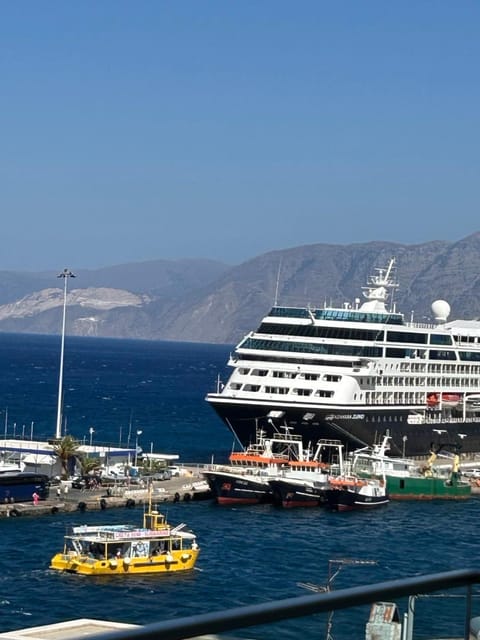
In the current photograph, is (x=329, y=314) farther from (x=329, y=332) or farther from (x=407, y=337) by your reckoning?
(x=407, y=337)

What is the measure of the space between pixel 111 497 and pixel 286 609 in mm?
44939

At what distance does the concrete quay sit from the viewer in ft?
146

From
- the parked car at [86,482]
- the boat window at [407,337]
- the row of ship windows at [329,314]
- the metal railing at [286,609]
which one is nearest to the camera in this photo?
the metal railing at [286,609]

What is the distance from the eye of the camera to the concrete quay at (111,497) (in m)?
44.6

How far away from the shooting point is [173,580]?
111 ft

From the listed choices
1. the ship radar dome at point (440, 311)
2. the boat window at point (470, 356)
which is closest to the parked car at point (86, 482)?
the boat window at point (470, 356)

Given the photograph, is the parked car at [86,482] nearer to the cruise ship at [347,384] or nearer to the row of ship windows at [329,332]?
the cruise ship at [347,384]

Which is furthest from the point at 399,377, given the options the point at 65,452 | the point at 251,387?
the point at 65,452

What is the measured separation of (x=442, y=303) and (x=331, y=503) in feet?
91.1

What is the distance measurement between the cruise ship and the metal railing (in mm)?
51830

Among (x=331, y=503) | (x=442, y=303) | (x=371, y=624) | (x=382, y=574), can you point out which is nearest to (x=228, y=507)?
(x=331, y=503)

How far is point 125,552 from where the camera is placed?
115 feet

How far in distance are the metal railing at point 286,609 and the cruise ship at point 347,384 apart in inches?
2041

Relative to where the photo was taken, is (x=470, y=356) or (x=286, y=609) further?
(x=470, y=356)
